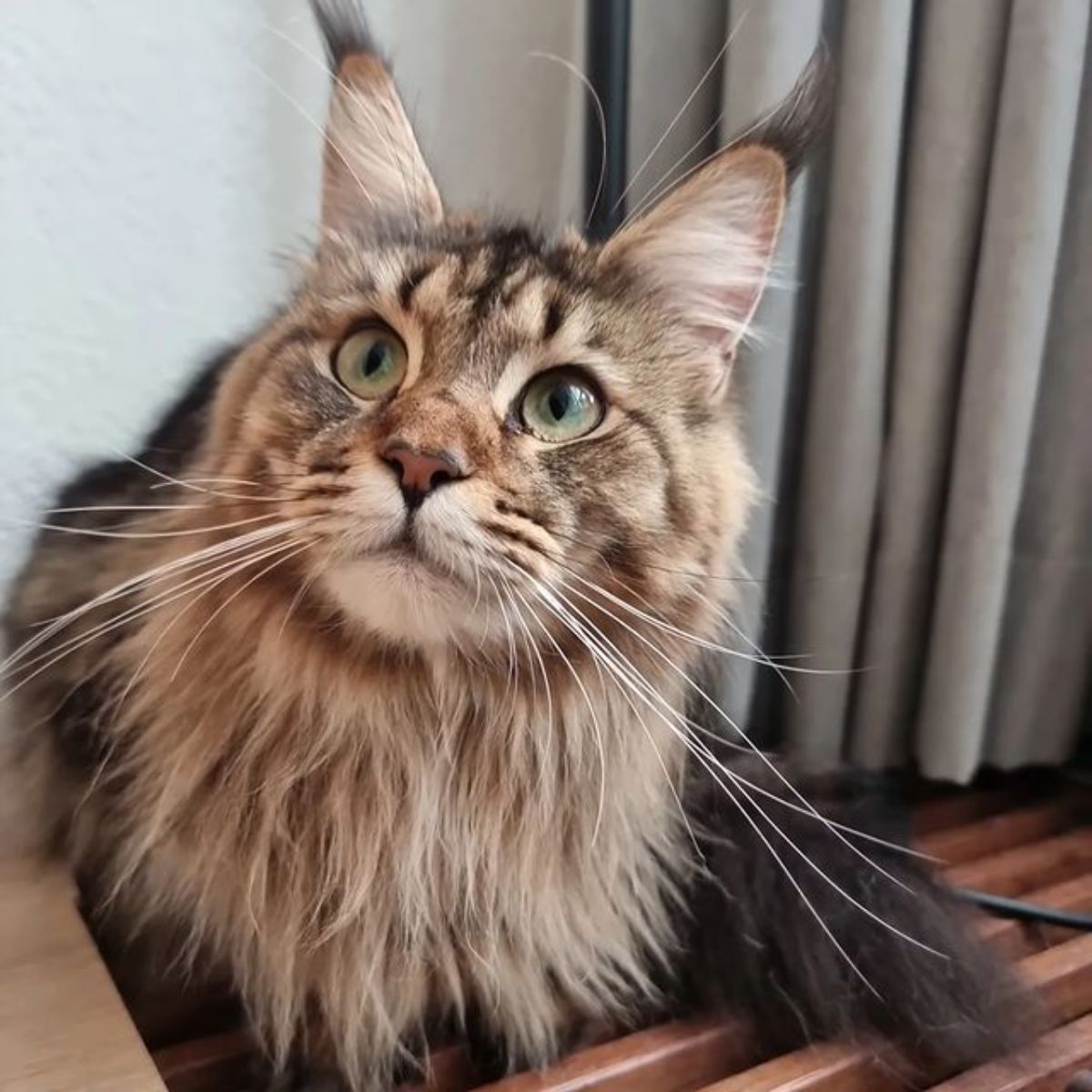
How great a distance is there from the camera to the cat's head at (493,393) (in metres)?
0.84

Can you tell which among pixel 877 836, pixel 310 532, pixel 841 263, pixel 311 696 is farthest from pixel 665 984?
pixel 841 263

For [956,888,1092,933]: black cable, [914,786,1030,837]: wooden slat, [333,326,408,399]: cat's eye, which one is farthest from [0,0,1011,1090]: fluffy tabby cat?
[914,786,1030,837]: wooden slat

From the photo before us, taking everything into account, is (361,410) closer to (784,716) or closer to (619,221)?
(619,221)

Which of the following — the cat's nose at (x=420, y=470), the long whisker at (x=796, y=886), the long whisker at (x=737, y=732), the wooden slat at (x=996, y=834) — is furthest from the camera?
the wooden slat at (x=996, y=834)

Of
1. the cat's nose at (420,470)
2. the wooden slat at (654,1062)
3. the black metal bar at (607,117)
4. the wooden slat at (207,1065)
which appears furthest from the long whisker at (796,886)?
the black metal bar at (607,117)

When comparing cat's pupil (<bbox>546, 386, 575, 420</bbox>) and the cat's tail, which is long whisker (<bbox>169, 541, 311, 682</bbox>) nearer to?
cat's pupil (<bbox>546, 386, 575, 420</bbox>)

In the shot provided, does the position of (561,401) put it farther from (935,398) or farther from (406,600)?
(935,398)

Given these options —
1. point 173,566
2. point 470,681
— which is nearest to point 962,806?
point 470,681

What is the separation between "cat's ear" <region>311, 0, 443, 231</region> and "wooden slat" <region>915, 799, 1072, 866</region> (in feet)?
2.84

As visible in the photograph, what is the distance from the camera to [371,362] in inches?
38.1

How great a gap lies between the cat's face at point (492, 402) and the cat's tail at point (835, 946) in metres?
0.26

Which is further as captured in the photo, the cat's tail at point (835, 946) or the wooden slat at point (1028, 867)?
the wooden slat at point (1028, 867)

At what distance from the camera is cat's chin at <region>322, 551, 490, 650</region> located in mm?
835

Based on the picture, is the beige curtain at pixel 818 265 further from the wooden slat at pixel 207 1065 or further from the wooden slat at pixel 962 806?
the wooden slat at pixel 207 1065
